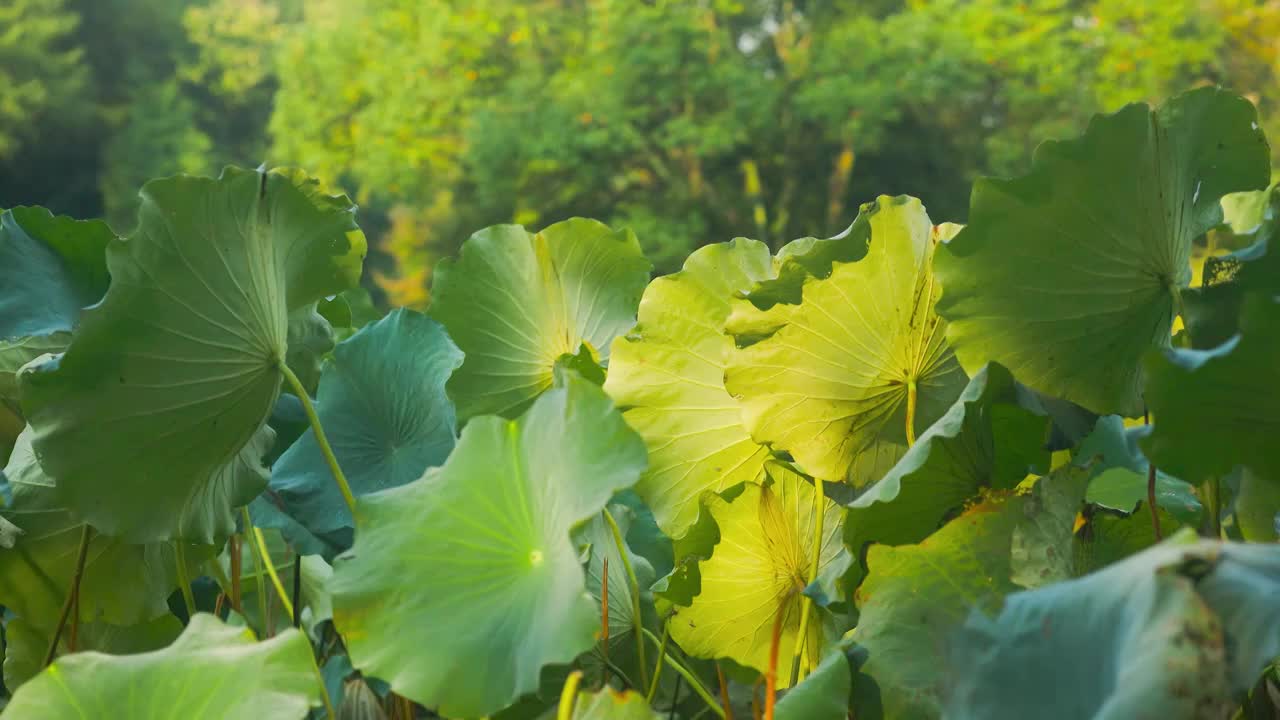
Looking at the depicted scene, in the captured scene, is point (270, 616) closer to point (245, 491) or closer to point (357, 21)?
point (245, 491)

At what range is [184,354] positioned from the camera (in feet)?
1.11

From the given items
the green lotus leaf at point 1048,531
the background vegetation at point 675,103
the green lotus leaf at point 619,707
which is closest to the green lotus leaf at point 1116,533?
the green lotus leaf at point 1048,531

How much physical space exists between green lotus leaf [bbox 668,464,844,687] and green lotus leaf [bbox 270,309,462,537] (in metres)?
0.11

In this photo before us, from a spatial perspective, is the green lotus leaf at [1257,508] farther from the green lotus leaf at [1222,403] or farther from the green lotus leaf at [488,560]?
the green lotus leaf at [488,560]

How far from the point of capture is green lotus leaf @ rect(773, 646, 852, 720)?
283mm

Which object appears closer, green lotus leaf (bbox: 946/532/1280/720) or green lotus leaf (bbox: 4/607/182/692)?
green lotus leaf (bbox: 946/532/1280/720)

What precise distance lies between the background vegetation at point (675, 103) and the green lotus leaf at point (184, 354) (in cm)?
955

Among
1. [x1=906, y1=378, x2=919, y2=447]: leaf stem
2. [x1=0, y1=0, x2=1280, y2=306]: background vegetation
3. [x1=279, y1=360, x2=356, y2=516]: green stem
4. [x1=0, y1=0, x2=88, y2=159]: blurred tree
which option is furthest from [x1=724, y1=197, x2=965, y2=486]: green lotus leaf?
[x1=0, y1=0, x2=88, y2=159]: blurred tree

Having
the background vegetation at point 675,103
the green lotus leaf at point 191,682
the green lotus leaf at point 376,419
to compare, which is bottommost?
the background vegetation at point 675,103

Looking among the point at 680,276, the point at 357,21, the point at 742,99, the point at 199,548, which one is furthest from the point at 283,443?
the point at 357,21

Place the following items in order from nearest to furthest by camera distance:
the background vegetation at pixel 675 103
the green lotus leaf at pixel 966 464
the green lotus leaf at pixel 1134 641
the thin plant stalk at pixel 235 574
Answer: the green lotus leaf at pixel 1134 641
the green lotus leaf at pixel 966 464
the thin plant stalk at pixel 235 574
the background vegetation at pixel 675 103

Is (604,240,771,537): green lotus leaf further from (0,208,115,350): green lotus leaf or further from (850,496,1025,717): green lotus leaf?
(0,208,115,350): green lotus leaf

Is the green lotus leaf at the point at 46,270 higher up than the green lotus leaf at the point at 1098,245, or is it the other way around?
the green lotus leaf at the point at 1098,245

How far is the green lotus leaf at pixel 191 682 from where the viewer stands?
261 millimetres
